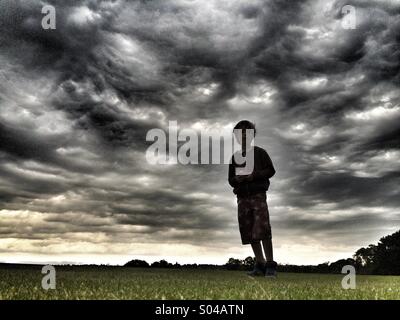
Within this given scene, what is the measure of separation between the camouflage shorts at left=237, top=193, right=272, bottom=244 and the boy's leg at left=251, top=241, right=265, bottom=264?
0.51 feet

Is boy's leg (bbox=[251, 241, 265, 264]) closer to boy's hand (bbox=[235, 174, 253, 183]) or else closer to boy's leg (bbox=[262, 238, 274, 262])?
boy's leg (bbox=[262, 238, 274, 262])

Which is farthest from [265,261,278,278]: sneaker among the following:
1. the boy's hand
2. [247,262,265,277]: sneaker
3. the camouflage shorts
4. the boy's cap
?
the boy's cap

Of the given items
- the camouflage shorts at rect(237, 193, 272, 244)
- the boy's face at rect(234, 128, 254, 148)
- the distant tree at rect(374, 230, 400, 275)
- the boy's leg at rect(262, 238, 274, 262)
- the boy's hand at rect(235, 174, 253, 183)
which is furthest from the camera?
the distant tree at rect(374, 230, 400, 275)

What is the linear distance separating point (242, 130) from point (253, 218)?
228 centimetres

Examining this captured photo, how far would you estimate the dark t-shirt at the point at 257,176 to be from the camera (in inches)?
400

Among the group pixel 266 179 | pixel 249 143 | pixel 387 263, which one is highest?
pixel 249 143

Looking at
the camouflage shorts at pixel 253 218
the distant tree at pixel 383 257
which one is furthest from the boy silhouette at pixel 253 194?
the distant tree at pixel 383 257

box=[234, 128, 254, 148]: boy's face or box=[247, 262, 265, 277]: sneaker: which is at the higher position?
box=[234, 128, 254, 148]: boy's face

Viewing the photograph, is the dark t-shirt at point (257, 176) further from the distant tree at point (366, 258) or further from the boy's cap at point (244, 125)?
the distant tree at point (366, 258)

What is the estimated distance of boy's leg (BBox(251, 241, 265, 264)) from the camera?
10273 mm
